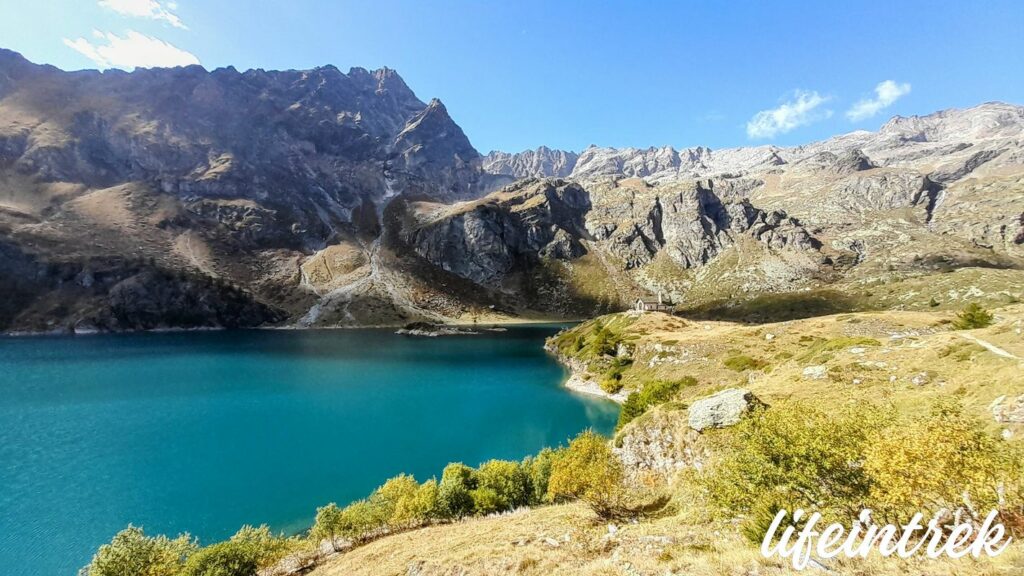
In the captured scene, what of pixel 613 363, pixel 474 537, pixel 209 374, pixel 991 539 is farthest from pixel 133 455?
pixel 613 363

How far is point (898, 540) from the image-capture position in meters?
13.8

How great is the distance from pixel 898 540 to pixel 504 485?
33.2 m

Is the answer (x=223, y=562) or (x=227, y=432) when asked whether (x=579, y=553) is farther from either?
(x=227, y=432)

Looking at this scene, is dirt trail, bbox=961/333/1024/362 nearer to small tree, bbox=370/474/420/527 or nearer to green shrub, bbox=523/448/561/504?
green shrub, bbox=523/448/561/504

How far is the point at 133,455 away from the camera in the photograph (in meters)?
55.7

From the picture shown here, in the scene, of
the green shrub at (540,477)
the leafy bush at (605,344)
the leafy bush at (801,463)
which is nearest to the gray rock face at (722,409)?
the leafy bush at (801,463)

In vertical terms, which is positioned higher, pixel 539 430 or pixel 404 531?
pixel 404 531

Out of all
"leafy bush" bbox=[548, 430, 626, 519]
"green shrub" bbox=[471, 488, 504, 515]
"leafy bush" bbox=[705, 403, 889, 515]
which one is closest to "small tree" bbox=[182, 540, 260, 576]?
"green shrub" bbox=[471, 488, 504, 515]

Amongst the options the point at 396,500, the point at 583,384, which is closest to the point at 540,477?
the point at 396,500

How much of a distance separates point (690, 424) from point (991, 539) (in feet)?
76.3

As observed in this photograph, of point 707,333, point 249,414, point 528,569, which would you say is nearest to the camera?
point 528,569

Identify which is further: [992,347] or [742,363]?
[742,363]

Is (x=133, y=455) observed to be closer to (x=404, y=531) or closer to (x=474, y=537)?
(x=404, y=531)

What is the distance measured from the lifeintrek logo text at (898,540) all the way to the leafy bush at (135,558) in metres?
35.6
